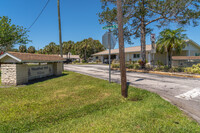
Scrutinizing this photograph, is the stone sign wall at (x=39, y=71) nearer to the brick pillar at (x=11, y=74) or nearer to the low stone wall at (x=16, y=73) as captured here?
the low stone wall at (x=16, y=73)

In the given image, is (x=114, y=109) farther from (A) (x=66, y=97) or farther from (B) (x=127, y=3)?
(B) (x=127, y=3)

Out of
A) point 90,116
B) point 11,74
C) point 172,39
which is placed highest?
point 172,39

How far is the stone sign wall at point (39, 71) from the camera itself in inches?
354

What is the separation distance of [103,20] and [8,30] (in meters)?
12.4

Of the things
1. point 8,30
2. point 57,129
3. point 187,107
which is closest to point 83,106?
point 57,129

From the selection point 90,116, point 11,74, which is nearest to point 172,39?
point 90,116

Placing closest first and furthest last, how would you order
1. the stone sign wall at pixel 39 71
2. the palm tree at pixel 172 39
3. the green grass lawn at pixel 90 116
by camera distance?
the green grass lawn at pixel 90 116
the stone sign wall at pixel 39 71
the palm tree at pixel 172 39

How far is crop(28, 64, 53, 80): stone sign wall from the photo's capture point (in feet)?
29.5

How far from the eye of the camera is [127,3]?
13.2 meters

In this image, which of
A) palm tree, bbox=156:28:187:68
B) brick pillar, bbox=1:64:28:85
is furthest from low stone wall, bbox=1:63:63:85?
palm tree, bbox=156:28:187:68

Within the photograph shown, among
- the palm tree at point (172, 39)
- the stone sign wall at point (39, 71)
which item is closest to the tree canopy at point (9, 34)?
the stone sign wall at point (39, 71)

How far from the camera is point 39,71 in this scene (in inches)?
392

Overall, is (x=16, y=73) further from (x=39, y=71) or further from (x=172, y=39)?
(x=172, y=39)

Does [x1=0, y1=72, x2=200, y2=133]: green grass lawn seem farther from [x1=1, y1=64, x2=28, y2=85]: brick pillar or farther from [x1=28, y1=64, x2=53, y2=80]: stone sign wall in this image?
[x1=28, y1=64, x2=53, y2=80]: stone sign wall
